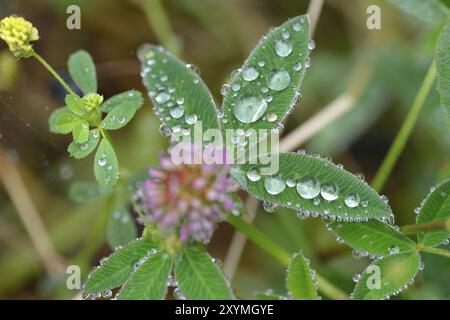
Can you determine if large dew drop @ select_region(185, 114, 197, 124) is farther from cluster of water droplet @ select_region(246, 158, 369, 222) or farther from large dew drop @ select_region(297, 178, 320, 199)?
large dew drop @ select_region(297, 178, 320, 199)

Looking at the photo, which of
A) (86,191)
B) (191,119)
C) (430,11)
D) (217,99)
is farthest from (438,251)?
(217,99)

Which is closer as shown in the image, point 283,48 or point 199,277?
point 199,277

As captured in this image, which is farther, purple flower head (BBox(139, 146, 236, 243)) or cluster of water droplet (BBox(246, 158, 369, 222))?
cluster of water droplet (BBox(246, 158, 369, 222))

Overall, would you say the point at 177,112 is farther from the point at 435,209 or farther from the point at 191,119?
the point at 435,209

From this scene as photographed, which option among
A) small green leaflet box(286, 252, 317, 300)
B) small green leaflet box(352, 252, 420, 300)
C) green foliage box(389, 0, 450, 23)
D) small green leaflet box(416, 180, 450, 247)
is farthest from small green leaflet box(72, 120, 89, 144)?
green foliage box(389, 0, 450, 23)

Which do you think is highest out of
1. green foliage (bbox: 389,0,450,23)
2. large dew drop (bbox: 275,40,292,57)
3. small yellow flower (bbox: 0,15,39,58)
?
small yellow flower (bbox: 0,15,39,58)

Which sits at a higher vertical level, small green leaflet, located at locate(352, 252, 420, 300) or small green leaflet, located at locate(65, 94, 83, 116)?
small green leaflet, located at locate(65, 94, 83, 116)

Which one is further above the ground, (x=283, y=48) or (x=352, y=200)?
(x=283, y=48)
